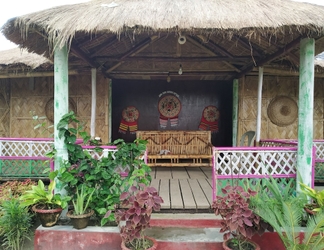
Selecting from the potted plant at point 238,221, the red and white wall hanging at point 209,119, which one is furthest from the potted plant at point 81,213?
the red and white wall hanging at point 209,119

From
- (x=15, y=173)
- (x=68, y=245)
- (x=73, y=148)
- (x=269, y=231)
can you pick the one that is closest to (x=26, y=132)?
(x=15, y=173)

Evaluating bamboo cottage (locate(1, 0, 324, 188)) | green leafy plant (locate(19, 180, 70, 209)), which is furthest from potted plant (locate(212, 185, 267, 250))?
green leafy plant (locate(19, 180, 70, 209))

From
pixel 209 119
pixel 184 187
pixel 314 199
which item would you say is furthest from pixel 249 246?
pixel 209 119

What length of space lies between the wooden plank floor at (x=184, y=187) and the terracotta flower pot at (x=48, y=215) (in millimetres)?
1336

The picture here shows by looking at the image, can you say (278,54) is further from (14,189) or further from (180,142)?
(14,189)

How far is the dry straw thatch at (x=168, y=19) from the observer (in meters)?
2.90

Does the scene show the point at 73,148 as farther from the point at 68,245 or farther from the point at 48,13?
the point at 48,13

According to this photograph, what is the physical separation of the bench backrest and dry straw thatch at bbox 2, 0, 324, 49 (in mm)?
3241

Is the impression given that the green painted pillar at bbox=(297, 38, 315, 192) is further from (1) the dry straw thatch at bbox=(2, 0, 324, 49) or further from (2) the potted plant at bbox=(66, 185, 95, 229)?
(2) the potted plant at bbox=(66, 185, 95, 229)

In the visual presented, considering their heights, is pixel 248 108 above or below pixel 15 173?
above

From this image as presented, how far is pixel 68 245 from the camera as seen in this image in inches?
109

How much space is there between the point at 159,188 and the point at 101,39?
2.75m

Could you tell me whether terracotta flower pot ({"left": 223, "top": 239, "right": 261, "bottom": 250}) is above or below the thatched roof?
below

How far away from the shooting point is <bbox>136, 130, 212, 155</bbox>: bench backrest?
5.98 metres
